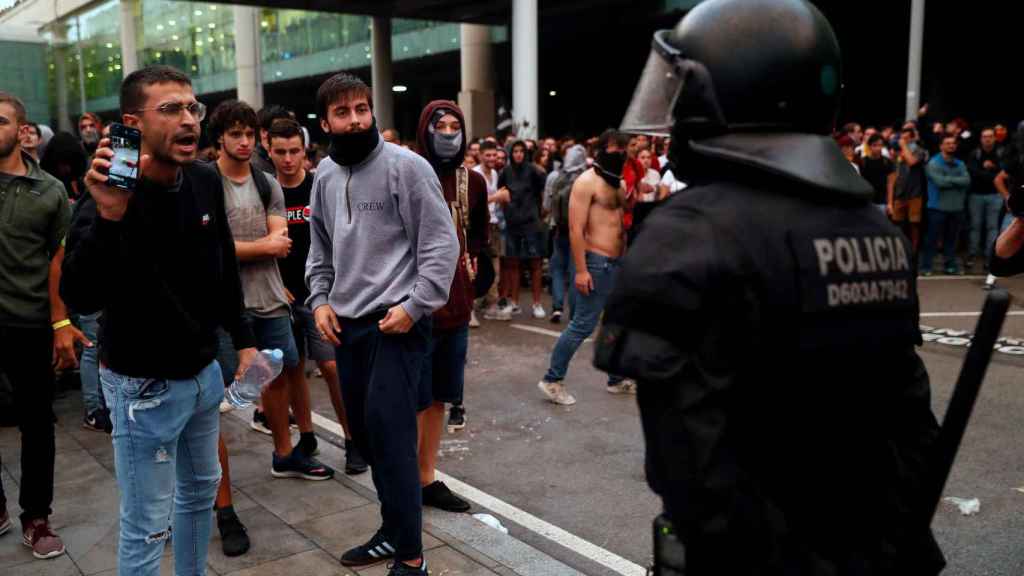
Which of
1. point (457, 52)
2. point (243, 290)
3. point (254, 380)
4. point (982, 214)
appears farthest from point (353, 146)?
point (457, 52)

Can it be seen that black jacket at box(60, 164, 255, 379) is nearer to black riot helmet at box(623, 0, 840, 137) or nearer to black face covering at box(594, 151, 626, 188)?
black riot helmet at box(623, 0, 840, 137)

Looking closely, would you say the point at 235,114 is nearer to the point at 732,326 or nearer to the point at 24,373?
the point at 24,373

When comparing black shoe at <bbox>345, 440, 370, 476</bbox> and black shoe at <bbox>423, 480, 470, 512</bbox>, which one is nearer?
black shoe at <bbox>423, 480, 470, 512</bbox>

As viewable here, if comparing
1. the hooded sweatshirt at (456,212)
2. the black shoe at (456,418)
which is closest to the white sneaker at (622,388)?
the black shoe at (456,418)

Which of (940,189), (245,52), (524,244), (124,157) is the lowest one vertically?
(524,244)

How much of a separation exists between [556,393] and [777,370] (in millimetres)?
4853

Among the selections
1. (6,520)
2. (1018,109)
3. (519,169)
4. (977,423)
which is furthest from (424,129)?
(1018,109)

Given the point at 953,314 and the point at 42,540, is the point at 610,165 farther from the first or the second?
the point at 953,314

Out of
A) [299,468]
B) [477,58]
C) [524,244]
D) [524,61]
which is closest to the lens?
[299,468]

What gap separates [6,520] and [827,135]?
407cm

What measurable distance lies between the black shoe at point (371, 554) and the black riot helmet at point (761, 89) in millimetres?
2549

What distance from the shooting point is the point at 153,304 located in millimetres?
2756

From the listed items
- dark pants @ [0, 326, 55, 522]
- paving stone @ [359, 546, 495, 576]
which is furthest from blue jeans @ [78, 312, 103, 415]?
paving stone @ [359, 546, 495, 576]

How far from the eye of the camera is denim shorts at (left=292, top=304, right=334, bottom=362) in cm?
505
